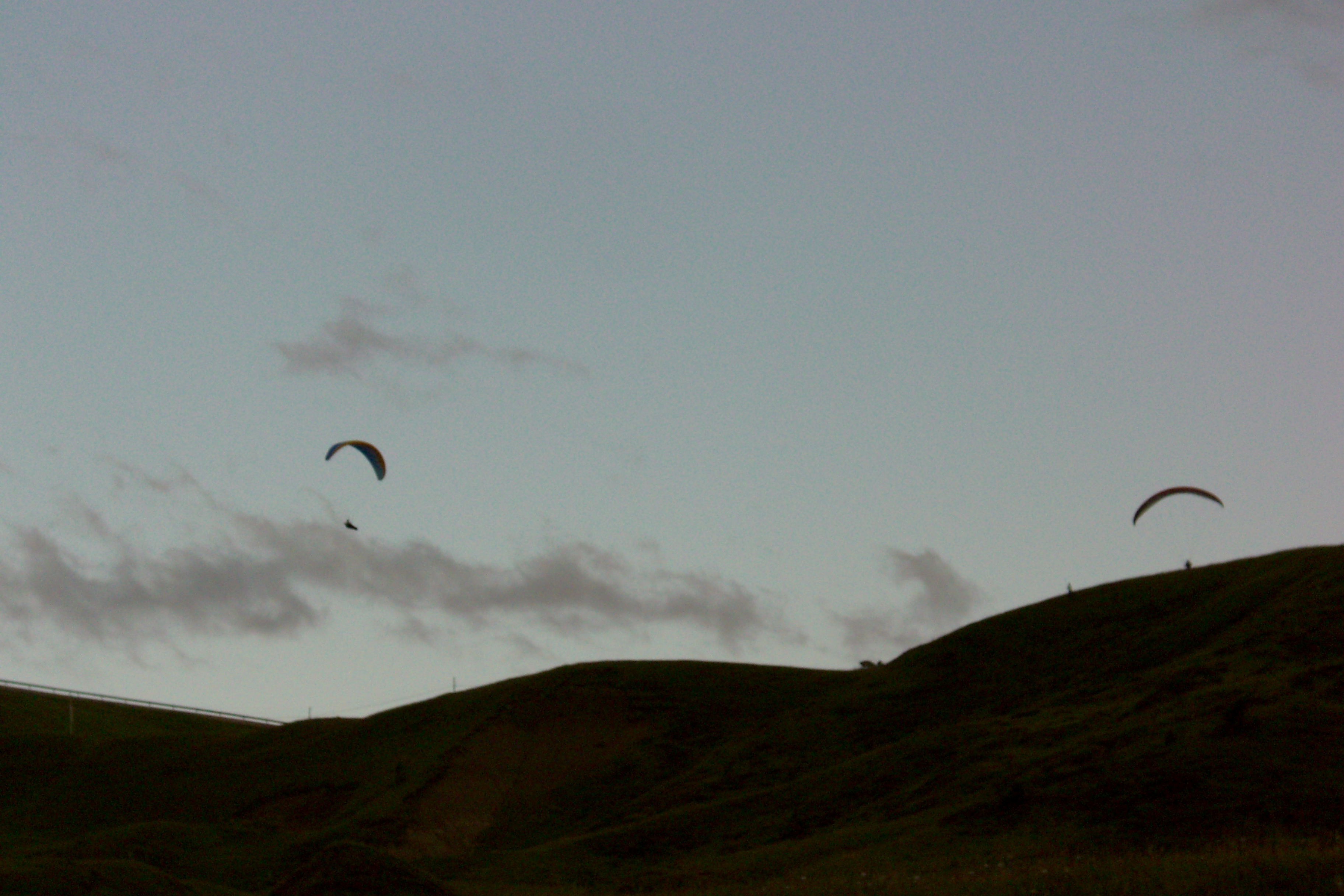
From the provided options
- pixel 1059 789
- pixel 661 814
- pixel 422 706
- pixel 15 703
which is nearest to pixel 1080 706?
pixel 1059 789

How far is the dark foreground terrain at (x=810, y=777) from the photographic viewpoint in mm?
31141

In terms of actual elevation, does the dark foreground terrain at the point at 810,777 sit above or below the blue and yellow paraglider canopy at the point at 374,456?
below

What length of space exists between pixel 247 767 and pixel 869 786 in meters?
36.2

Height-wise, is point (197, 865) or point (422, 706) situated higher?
point (422, 706)

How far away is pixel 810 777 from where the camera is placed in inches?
1902

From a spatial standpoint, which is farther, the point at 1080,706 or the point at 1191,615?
the point at 1191,615

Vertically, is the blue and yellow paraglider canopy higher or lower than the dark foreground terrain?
higher

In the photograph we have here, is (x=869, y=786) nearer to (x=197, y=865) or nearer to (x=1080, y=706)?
(x=1080, y=706)

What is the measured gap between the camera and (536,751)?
63.3m

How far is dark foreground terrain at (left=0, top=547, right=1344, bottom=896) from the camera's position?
102ft

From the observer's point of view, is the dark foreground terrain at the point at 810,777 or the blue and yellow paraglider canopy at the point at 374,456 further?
the blue and yellow paraglider canopy at the point at 374,456

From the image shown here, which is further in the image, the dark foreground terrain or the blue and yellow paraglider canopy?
the blue and yellow paraglider canopy

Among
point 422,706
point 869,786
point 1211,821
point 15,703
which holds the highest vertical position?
point 15,703

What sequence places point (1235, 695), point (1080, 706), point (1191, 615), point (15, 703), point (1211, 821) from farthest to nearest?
point (15, 703), point (1191, 615), point (1080, 706), point (1235, 695), point (1211, 821)
